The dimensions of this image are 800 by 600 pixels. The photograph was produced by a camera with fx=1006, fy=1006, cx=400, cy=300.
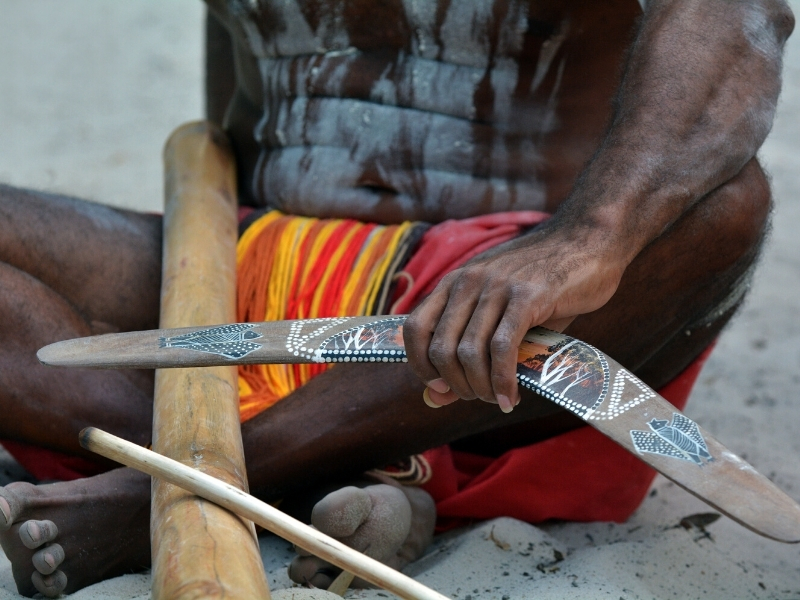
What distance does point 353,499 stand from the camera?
48.1 inches

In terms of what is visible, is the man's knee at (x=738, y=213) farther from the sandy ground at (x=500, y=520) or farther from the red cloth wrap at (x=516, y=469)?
A: the sandy ground at (x=500, y=520)

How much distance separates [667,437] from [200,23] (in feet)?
13.3

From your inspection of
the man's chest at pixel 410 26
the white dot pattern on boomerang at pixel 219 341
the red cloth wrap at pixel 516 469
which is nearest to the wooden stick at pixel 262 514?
the white dot pattern on boomerang at pixel 219 341

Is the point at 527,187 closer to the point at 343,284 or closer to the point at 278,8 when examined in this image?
the point at 343,284

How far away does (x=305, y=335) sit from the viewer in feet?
3.79

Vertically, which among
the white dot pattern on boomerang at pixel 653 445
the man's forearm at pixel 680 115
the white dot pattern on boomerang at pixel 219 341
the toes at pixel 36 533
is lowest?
the toes at pixel 36 533

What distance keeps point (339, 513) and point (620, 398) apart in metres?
0.37

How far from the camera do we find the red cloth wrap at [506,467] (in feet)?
4.99

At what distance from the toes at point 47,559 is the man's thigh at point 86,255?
0.48m

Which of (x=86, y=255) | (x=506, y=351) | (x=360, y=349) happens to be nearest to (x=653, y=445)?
(x=506, y=351)

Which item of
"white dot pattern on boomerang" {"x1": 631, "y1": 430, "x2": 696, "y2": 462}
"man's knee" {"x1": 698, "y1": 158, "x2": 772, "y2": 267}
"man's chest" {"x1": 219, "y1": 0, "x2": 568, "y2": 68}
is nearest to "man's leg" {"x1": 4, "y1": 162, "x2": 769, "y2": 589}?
"man's knee" {"x1": 698, "y1": 158, "x2": 772, "y2": 267}

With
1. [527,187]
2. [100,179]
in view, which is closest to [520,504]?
[527,187]

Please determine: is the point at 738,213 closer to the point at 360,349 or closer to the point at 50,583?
the point at 360,349

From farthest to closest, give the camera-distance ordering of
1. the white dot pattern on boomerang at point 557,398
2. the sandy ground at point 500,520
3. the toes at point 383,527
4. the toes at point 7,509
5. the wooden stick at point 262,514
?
the sandy ground at point 500,520
the toes at point 383,527
the toes at point 7,509
the white dot pattern on boomerang at point 557,398
the wooden stick at point 262,514
